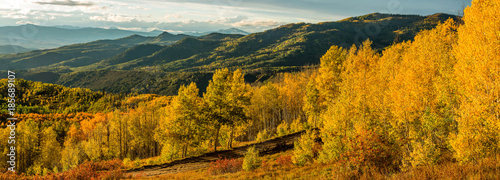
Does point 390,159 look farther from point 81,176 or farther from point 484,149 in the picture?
point 81,176

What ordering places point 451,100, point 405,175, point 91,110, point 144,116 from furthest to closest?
1. point 91,110
2. point 144,116
3. point 451,100
4. point 405,175

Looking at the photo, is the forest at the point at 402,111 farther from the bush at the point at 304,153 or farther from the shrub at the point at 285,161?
the shrub at the point at 285,161

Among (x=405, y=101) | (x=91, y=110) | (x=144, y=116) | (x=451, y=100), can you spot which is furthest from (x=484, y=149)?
(x=91, y=110)

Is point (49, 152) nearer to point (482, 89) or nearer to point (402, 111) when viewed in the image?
point (402, 111)

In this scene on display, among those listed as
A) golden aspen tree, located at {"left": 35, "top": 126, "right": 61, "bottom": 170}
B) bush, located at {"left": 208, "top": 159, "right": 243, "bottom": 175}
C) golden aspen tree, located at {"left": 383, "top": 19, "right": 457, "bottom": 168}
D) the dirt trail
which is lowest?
golden aspen tree, located at {"left": 35, "top": 126, "right": 61, "bottom": 170}

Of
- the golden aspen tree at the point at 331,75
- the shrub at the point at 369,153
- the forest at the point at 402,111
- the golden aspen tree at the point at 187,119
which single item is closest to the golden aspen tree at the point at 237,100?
the forest at the point at 402,111

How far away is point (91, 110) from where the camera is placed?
7554 inches

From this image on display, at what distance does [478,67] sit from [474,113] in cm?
269

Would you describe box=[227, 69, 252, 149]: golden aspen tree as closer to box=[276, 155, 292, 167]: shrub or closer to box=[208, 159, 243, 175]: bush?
box=[208, 159, 243, 175]: bush

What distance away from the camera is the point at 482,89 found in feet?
44.2

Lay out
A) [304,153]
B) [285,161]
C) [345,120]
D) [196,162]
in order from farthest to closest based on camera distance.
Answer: [196,162] → [285,161] → [304,153] → [345,120]

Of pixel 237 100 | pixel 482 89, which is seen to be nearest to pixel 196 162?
pixel 237 100

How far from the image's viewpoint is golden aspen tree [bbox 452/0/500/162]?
12.5 meters

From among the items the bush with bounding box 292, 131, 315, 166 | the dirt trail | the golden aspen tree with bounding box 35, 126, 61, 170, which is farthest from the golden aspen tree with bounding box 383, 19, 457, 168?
the golden aspen tree with bounding box 35, 126, 61, 170
